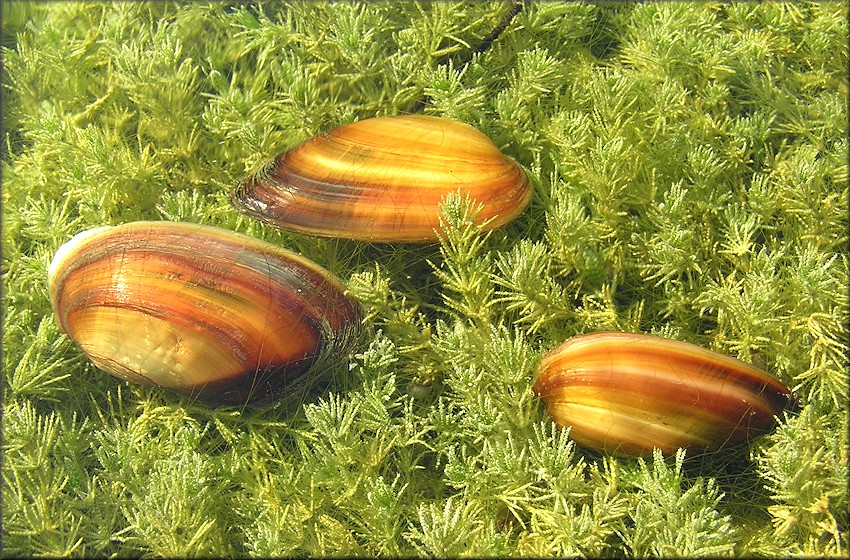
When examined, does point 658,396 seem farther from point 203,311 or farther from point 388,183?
point 203,311

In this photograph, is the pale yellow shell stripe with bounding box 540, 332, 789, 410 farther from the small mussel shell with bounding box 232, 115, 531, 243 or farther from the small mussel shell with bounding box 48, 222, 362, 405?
the small mussel shell with bounding box 48, 222, 362, 405

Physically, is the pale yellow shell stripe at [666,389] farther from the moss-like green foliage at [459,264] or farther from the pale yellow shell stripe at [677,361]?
the moss-like green foliage at [459,264]

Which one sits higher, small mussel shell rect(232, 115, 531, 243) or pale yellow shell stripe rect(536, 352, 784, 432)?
small mussel shell rect(232, 115, 531, 243)

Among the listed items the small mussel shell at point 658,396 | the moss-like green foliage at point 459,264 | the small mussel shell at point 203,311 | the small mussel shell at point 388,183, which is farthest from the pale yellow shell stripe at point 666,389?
the small mussel shell at point 203,311

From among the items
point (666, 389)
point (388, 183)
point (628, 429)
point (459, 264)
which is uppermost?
point (388, 183)

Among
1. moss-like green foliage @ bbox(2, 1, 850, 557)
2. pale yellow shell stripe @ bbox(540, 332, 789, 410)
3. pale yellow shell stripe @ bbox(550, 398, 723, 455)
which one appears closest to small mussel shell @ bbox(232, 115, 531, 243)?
moss-like green foliage @ bbox(2, 1, 850, 557)

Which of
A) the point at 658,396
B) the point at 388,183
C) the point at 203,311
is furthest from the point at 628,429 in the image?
the point at 203,311
